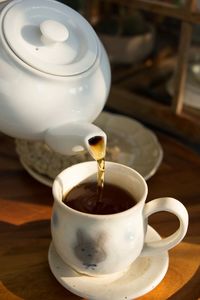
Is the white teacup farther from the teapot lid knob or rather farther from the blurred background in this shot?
the blurred background

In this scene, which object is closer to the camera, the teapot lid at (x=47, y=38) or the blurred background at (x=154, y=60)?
the teapot lid at (x=47, y=38)

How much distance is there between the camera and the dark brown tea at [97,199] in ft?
1.85

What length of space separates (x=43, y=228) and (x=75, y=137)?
0.45 ft

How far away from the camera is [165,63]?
1.10 metres

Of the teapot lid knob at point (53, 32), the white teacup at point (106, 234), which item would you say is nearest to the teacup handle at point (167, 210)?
the white teacup at point (106, 234)

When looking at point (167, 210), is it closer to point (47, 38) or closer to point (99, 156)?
point (99, 156)

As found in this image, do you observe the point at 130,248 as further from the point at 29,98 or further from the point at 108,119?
the point at 108,119

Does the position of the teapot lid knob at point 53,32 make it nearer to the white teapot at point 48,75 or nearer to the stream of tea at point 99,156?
the white teapot at point 48,75

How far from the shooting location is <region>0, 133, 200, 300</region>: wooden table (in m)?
0.58

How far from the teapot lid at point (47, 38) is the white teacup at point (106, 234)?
0.15 metres

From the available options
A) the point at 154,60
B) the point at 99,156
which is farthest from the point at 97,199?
the point at 154,60

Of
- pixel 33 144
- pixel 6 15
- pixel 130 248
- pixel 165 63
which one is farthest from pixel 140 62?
pixel 130 248

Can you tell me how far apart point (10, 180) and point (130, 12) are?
0.55 metres

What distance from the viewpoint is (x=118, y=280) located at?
0.57m
